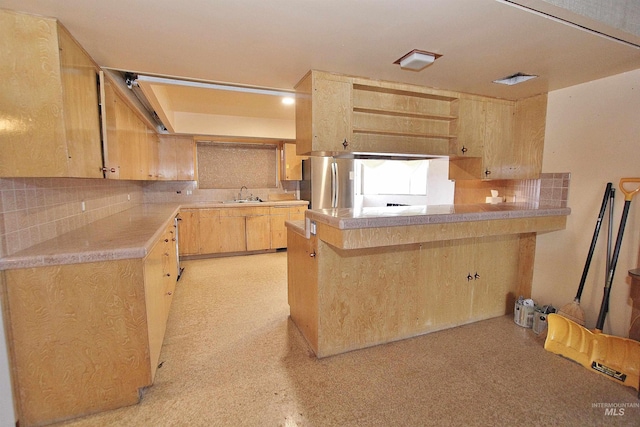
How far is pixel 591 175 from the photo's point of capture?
244cm

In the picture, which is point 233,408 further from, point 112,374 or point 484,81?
point 484,81

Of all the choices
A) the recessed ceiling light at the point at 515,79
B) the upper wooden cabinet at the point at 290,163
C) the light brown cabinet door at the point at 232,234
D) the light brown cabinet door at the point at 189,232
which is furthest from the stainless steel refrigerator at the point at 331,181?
the recessed ceiling light at the point at 515,79

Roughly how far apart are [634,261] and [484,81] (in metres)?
1.82

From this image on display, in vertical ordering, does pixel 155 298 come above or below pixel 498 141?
below

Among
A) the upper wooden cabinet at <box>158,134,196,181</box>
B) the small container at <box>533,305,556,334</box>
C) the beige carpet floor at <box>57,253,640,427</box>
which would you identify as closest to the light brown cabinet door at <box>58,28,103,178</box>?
the beige carpet floor at <box>57,253,640,427</box>

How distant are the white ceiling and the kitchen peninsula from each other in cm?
109

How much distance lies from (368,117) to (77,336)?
8.41 feet

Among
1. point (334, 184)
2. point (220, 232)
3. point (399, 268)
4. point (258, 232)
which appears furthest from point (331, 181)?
point (399, 268)

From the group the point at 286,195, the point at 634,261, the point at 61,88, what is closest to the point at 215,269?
the point at 286,195

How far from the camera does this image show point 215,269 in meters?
4.23

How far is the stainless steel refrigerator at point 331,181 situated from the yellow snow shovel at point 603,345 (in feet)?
10.5

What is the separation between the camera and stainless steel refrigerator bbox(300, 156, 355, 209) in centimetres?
485

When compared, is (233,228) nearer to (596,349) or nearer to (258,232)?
(258,232)

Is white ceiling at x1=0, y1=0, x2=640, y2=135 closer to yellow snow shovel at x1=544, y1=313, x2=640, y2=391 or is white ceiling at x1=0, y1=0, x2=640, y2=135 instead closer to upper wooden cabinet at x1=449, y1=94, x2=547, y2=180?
upper wooden cabinet at x1=449, y1=94, x2=547, y2=180
